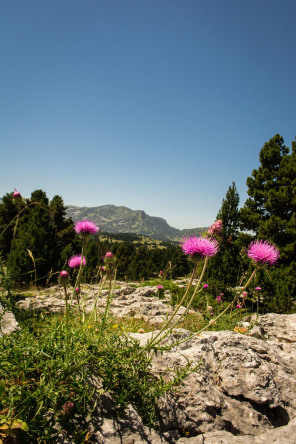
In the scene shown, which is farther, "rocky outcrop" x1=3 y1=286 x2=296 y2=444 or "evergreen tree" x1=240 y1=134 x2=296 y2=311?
"evergreen tree" x1=240 y1=134 x2=296 y2=311

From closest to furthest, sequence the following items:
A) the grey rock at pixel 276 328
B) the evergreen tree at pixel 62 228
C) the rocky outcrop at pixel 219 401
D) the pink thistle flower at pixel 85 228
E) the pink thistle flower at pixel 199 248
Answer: the rocky outcrop at pixel 219 401 → the pink thistle flower at pixel 199 248 → the pink thistle flower at pixel 85 228 → the grey rock at pixel 276 328 → the evergreen tree at pixel 62 228

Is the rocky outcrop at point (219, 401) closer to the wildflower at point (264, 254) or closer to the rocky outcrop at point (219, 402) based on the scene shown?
the rocky outcrop at point (219, 402)

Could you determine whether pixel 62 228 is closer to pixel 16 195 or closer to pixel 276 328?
pixel 16 195

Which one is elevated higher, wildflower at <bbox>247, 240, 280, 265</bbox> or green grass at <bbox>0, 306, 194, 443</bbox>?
wildflower at <bbox>247, 240, 280, 265</bbox>

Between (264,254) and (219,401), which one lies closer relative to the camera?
(219,401)

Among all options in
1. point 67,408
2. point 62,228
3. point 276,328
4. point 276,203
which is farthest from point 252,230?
point 62,228

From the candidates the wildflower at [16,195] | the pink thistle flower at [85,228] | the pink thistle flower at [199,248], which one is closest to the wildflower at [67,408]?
the pink thistle flower at [199,248]

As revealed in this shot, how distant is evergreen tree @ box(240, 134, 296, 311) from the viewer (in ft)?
62.5

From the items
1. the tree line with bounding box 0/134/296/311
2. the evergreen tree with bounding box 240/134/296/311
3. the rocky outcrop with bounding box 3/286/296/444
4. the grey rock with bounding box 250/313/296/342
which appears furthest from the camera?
the evergreen tree with bounding box 240/134/296/311

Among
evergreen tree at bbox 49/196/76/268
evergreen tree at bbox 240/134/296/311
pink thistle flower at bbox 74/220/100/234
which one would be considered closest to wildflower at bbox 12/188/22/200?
pink thistle flower at bbox 74/220/100/234

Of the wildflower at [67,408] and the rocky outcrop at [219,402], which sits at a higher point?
the wildflower at [67,408]

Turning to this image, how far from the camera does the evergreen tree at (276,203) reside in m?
19.1

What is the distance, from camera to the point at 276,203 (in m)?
21.4

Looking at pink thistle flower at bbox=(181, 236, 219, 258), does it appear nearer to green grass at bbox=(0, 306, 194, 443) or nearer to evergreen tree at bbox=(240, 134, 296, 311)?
green grass at bbox=(0, 306, 194, 443)
